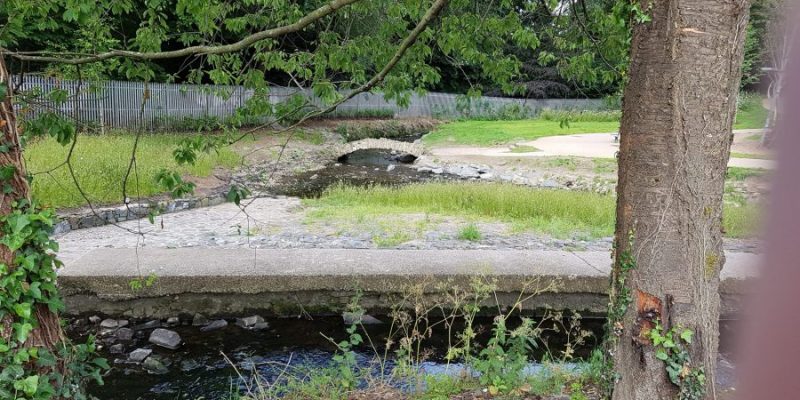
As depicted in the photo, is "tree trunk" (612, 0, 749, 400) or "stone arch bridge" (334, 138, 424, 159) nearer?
"tree trunk" (612, 0, 749, 400)

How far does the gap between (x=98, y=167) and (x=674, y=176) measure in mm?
10862

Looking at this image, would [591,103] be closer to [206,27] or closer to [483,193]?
[483,193]

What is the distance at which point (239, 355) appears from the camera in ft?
16.9

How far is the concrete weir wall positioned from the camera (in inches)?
220

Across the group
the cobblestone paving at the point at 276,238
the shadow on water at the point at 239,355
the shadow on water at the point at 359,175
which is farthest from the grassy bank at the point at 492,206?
the shadow on water at the point at 239,355

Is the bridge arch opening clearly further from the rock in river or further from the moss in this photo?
the moss

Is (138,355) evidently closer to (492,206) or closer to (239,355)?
(239,355)

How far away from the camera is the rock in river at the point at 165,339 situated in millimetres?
5219

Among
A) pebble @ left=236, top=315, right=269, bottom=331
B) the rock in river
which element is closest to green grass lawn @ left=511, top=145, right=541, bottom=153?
pebble @ left=236, top=315, right=269, bottom=331

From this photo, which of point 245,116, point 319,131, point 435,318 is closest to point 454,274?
point 435,318

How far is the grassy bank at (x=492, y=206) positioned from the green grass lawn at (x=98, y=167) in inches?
112

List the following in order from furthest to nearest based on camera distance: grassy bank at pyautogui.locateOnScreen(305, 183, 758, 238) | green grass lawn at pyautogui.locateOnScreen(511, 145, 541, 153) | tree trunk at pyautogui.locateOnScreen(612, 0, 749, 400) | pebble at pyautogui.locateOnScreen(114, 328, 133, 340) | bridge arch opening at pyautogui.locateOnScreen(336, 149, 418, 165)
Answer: bridge arch opening at pyautogui.locateOnScreen(336, 149, 418, 165), green grass lawn at pyautogui.locateOnScreen(511, 145, 541, 153), grassy bank at pyautogui.locateOnScreen(305, 183, 758, 238), pebble at pyautogui.locateOnScreen(114, 328, 133, 340), tree trunk at pyautogui.locateOnScreen(612, 0, 749, 400)

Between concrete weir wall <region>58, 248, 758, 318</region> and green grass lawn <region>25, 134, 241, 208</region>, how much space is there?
234cm

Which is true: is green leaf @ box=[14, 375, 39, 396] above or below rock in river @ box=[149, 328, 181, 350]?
above
